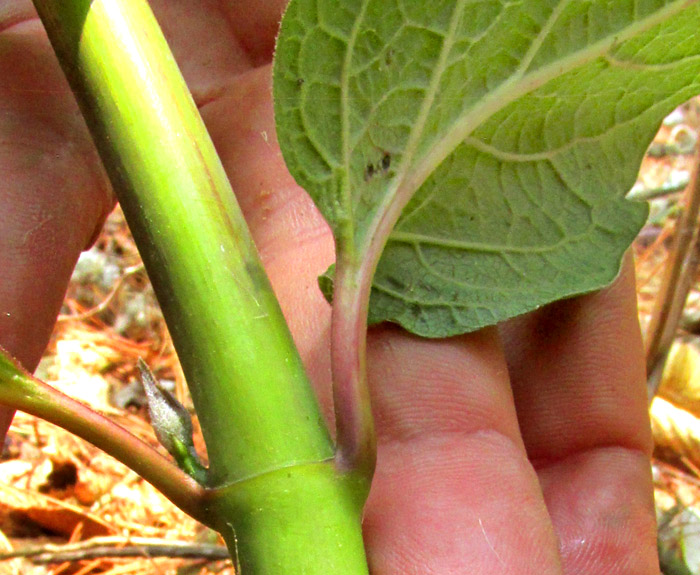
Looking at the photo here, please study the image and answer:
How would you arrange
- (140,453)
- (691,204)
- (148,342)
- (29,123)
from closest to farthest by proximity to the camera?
(140,453) → (29,123) → (691,204) → (148,342)

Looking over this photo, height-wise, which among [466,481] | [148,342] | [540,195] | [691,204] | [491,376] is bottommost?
[466,481]

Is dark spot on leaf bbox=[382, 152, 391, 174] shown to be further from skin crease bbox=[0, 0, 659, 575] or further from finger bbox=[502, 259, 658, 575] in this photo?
finger bbox=[502, 259, 658, 575]

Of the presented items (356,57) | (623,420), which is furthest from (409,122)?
(623,420)

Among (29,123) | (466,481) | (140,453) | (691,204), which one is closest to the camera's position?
(140,453)

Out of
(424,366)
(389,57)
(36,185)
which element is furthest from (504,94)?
(36,185)

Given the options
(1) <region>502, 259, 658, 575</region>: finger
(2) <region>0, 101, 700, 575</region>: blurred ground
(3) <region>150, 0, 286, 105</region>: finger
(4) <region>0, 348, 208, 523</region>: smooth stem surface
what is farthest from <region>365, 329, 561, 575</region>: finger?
(2) <region>0, 101, 700, 575</region>: blurred ground

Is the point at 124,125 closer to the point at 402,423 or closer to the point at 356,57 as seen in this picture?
the point at 356,57

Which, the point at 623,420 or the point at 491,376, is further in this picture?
the point at 623,420
